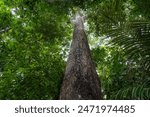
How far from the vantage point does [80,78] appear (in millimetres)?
5332

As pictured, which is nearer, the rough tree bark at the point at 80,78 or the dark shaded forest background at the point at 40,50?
the rough tree bark at the point at 80,78

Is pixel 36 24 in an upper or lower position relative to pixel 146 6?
upper

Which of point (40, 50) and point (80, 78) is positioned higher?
point (40, 50)

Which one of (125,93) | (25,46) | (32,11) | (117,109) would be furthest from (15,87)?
(125,93)

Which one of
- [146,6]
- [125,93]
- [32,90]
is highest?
[146,6]

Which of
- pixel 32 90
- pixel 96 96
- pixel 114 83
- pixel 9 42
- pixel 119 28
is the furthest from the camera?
pixel 9 42

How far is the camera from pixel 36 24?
10.6 metres

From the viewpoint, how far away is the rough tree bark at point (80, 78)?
188 inches

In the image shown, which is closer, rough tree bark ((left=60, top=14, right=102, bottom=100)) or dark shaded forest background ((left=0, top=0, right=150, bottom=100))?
rough tree bark ((left=60, top=14, right=102, bottom=100))

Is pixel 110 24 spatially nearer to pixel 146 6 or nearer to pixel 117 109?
pixel 146 6

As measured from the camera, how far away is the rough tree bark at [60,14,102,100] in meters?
4.79

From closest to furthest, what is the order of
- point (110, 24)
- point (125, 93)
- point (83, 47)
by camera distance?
point (125, 93)
point (110, 24)
point (83, 47)

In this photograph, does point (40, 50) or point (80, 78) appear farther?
point (40, 50)

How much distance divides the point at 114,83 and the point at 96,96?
3.95 m
